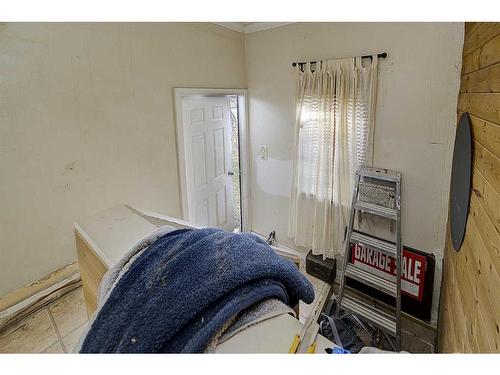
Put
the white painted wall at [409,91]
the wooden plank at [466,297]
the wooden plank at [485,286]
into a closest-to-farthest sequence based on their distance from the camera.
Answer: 1. the wooden plank at [485,286]
2. the wooden plank at [466,297]
3. the white painted wall at [409,91]

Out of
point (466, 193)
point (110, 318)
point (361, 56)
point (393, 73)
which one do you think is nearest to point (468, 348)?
point (466, 193)

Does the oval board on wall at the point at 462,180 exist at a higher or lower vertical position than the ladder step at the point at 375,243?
higher

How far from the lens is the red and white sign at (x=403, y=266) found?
6.14 ft

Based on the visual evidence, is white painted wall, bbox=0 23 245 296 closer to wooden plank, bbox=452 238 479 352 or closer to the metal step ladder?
the metal step ladder

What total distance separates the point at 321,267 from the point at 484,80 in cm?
179

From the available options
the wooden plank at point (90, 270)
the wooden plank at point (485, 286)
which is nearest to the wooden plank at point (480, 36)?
the wooden plank at point (485, 286)

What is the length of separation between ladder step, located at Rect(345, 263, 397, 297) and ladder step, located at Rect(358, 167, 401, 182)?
2.37ft

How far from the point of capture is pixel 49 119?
1388mm

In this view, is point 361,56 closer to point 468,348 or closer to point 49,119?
point 468,348

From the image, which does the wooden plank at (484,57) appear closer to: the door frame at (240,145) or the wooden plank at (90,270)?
the wooden plank at (90,270)

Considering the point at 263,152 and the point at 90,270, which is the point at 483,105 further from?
the point at 263,152

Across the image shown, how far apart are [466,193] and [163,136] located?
1.84 meters

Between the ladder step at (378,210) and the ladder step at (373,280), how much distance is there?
46 centimetres

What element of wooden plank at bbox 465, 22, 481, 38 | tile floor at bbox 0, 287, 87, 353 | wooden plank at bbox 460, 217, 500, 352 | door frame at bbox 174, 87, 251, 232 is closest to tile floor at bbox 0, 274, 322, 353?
tile floor at bbox 0, 287, 87, 353
